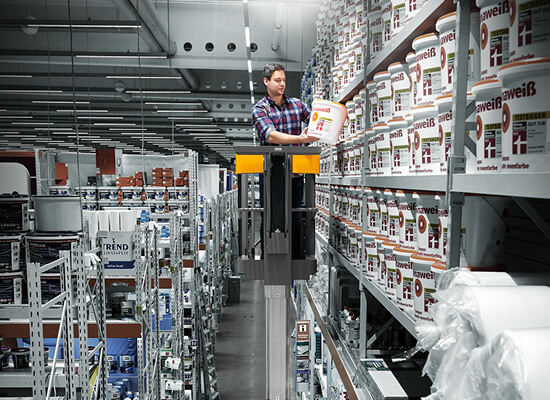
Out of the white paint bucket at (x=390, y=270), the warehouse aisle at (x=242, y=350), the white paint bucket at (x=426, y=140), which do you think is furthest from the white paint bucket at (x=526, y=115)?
the warehouse aisle at (x=242, y=350)

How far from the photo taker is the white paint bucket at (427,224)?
64.6 inches

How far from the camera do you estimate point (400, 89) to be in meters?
2.04

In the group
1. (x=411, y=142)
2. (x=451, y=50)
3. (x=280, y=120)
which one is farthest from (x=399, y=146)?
(x=280, y=120)

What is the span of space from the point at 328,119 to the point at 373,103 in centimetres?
42

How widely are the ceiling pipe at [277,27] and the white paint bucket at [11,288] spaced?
611 centimetres

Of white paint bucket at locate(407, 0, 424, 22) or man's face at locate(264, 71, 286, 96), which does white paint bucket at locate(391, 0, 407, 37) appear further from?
man's face at locate(264, 71, 286, 96)

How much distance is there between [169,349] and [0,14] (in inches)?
305

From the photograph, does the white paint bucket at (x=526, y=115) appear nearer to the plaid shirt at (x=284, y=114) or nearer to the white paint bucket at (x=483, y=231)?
the white paint bucket at (x=483, y=231)

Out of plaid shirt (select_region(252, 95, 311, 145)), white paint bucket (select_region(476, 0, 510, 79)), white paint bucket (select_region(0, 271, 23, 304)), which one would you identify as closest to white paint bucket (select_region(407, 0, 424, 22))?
white paint bucket (select_region(476, 0, 510, 79))

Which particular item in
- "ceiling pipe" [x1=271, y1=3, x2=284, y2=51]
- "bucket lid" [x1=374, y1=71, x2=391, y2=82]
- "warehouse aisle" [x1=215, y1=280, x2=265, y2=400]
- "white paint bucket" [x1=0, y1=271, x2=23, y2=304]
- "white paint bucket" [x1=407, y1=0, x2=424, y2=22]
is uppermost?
"ceiling pipe" [x1=271, y1=3, x2=284, y2=51]

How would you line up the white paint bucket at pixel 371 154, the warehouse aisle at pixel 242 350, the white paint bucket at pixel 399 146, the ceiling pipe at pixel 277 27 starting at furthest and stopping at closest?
the warehouse aisle at pixel 242 350 < the ceiling pipe at pixel 277 27 < the white paint bucket at pixel 371 154 < the white paint bucket at pixel 399 146

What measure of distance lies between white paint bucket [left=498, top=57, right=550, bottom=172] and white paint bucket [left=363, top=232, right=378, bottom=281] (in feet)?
4.45

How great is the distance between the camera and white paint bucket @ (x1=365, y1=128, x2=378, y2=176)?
2425 millimetres

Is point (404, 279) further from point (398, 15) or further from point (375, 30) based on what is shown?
point (375, 30)
